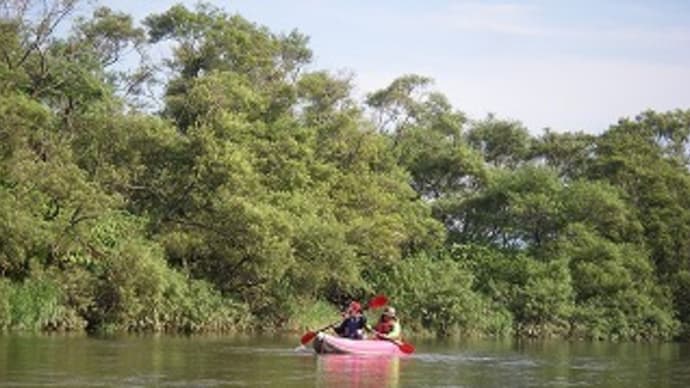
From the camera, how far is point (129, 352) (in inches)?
997

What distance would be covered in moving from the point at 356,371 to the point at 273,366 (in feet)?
5.72

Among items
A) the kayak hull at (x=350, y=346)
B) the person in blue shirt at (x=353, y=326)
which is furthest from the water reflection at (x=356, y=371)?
the person in blue shirt at (x=353, y=326)

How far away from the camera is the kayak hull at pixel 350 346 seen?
27.4 metres

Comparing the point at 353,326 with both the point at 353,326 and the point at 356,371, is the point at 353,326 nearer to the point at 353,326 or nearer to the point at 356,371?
the point at 353,326

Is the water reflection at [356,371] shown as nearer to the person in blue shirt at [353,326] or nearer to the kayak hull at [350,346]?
the kayak hull at [350,346]

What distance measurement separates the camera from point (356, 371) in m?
23.5

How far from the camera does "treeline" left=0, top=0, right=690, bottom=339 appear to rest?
34.4 meters

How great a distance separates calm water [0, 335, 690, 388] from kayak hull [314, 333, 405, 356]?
0.46 m

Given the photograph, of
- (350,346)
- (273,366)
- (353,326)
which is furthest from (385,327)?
(273,366)

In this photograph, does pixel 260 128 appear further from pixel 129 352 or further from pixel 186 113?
pixel 129 352

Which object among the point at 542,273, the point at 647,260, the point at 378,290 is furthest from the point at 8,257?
the point at 647,260

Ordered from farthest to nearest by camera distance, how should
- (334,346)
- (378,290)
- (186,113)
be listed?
1. (378,290)
2. (186,113)
3. (334,346)

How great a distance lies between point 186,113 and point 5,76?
25.6 ft

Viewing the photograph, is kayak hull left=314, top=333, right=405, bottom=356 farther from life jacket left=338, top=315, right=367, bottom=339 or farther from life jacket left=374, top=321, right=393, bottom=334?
life jacket left=374, top=321, right=393, bottom=334
